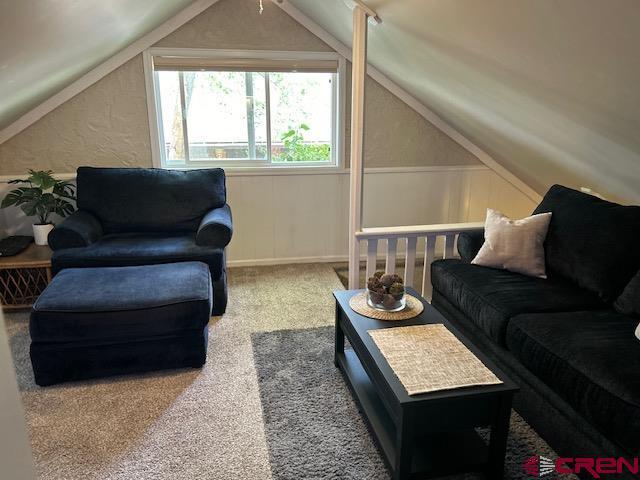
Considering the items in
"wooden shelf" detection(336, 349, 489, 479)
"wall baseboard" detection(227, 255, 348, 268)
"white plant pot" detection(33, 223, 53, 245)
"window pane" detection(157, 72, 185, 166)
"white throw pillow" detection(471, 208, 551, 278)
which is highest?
"window pane" detection(157, 72, 185, 166)

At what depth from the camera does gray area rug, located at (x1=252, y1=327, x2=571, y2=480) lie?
1879 mm

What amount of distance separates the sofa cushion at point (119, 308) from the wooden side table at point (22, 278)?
729mm

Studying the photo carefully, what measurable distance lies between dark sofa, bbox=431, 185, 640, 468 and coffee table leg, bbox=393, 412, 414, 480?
0.64m

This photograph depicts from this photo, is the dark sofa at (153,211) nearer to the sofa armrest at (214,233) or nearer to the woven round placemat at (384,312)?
the sofa armrest at (214,233)

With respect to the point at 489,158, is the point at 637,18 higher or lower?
higher

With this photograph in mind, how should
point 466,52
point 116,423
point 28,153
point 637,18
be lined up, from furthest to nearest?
point 28,153 < point 466,52 < point 116,423 < point 637,18

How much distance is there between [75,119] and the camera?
383 centimetres

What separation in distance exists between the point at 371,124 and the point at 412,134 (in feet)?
1.29

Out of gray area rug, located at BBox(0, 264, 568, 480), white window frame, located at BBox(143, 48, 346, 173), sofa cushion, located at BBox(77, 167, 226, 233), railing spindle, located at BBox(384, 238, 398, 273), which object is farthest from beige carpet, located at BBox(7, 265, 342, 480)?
white window frame, located at BBox(143, 48, 346, 173)

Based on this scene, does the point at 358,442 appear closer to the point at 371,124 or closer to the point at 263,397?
the point at 263,397

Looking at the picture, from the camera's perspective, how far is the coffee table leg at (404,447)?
5.32 ft

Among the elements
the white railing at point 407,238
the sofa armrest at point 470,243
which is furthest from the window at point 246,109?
the sofa armrest at point 470,243

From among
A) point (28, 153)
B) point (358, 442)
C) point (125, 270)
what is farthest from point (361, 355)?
point (28, 153)

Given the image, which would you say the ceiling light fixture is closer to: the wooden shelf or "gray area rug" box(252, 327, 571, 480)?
"gray area rug" box(252, 327, 571, 480)
